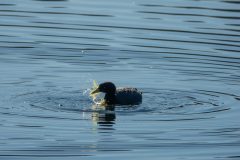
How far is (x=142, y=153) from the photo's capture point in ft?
61.7

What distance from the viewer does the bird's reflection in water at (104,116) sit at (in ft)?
68.9

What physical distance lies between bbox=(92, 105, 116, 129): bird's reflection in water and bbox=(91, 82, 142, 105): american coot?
0.31 meters

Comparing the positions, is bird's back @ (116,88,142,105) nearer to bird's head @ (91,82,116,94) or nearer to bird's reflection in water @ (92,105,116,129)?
bird's head @ (91,82,116,94)

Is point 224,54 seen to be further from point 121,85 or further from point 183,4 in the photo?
point 183,4

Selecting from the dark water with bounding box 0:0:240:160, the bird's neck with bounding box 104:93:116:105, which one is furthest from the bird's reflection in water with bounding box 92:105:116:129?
the bird's neck with bounding box 104:93:116:105

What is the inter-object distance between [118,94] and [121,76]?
2.02 meters

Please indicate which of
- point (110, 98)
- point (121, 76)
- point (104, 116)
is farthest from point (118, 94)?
point (121, 76)

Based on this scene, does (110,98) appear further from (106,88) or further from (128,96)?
(128,96)

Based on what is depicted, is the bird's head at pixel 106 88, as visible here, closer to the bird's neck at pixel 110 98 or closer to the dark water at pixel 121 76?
the bird's neck at pixel 110 98

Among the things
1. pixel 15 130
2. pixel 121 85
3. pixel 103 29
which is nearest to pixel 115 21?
pixel 103 29

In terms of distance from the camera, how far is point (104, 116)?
71.7 feet

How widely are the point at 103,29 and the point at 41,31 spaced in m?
1.77

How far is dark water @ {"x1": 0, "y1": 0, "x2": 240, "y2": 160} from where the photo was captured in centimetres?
1944

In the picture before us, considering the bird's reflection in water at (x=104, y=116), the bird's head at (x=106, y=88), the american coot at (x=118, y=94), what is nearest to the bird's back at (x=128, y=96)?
the american coot at (x=118, y=94)
